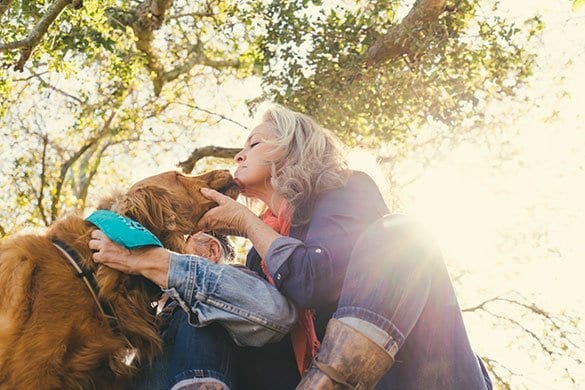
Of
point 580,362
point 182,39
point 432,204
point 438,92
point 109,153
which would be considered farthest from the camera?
point 109,153

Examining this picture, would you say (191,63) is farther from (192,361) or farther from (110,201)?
(192,361)

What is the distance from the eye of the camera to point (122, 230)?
2.46m

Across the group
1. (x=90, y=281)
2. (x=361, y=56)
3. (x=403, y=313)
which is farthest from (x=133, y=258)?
(x=361, y=56)

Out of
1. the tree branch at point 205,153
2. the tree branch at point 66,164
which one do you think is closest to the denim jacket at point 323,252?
the tree branch at point 205,153

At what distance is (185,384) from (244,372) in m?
0.33

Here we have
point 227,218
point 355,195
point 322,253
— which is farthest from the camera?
point 227,218

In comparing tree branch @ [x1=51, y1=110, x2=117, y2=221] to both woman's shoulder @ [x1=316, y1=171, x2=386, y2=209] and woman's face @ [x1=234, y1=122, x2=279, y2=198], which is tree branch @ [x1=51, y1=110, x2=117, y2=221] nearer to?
woman's face @ [x1=234, y1=122, x2=279, y2=198]

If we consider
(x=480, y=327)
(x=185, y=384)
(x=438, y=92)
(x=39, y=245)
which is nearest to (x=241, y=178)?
(x=39, y=245)

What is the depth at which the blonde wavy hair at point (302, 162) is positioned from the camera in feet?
8.98

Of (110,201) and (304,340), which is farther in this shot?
(110,201)

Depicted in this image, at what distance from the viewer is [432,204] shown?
7.45 metres

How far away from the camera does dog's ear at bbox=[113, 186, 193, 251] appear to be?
9.18ft

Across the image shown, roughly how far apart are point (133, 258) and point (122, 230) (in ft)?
0.40

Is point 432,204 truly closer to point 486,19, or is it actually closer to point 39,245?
point 486,19
